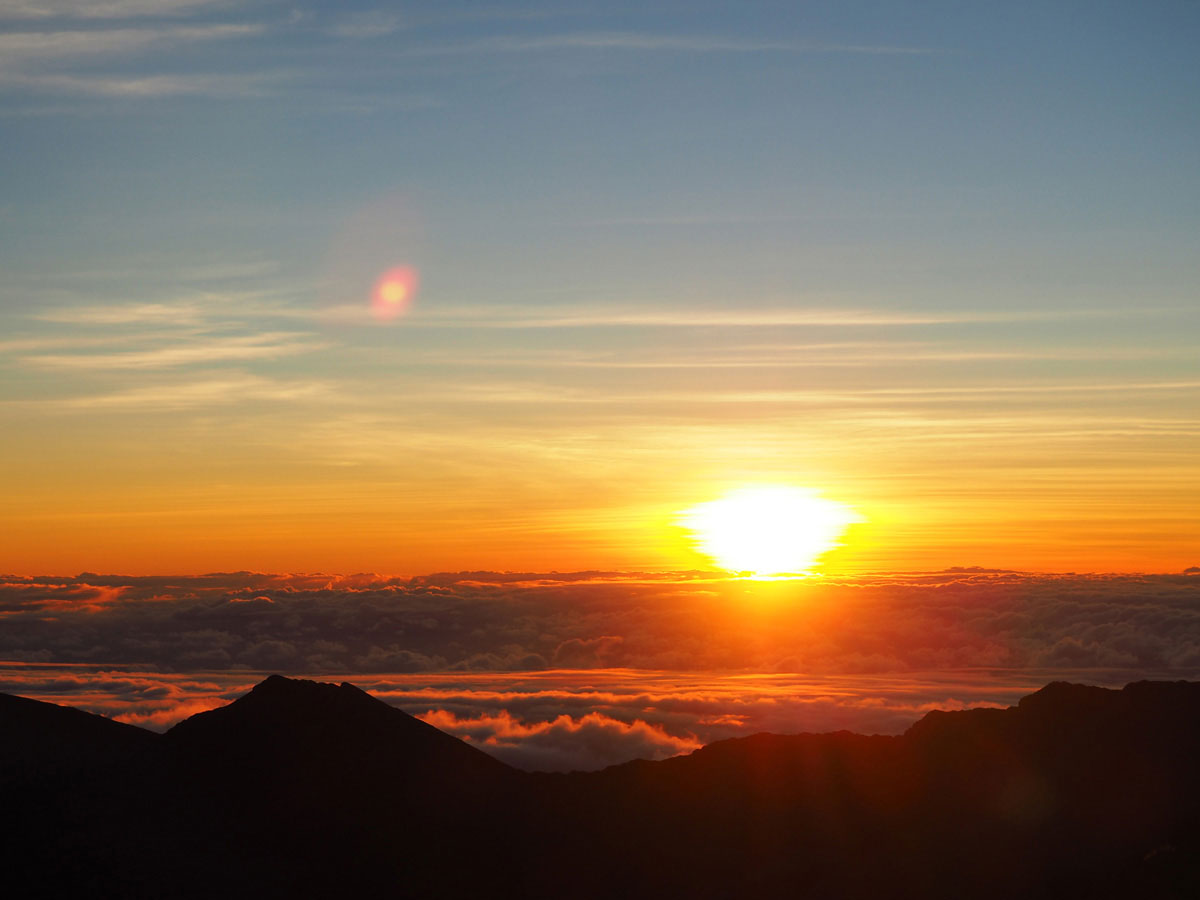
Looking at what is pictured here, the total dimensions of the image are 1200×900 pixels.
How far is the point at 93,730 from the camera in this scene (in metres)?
77.1

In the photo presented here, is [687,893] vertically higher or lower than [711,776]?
lower

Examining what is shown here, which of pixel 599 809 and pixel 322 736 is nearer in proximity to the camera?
pixel 599 809

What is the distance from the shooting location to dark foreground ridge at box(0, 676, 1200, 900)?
228 ft

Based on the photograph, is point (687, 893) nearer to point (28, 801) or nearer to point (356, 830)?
point (356, 830)

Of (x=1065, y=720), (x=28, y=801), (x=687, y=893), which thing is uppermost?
(x=1065, y=720)

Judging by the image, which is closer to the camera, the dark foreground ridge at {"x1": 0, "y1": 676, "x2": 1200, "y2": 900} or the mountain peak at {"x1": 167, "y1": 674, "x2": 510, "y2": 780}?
the dark foreground ridge at {"x1": 0, "y1": 676, "x2": 1200, "y2": 900}

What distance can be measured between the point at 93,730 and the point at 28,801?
9.64 metres

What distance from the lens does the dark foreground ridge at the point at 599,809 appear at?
69.4 meters

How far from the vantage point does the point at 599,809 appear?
279 ft

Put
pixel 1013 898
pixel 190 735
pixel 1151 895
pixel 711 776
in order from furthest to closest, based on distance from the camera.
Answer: pixel 711 776 < pixel 190 735 < pixel 1013 898 < pixel 1151 895

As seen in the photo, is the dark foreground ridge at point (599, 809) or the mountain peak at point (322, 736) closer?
the dark foreground ridge at point (599, 809)

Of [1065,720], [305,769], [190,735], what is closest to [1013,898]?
[1065,720]

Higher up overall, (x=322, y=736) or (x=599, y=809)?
(x=322, y=736)

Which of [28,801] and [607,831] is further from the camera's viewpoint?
[607,831]
